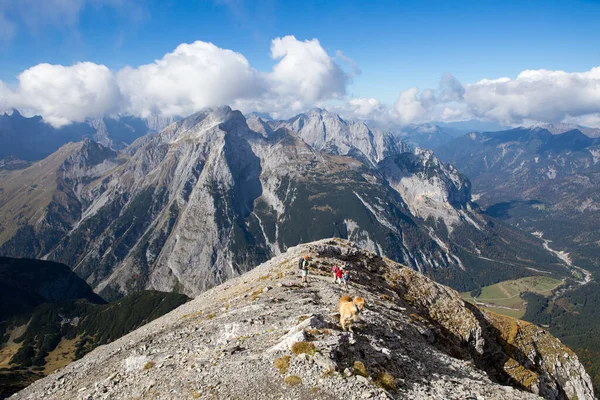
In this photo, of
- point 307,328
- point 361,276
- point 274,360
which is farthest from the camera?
point 361,276

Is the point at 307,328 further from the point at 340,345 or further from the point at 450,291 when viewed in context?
the point at 450,291

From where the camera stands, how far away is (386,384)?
58.8 ft

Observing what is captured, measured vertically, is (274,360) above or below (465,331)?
above

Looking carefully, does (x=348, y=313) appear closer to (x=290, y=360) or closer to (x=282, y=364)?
(x=290, y=360)

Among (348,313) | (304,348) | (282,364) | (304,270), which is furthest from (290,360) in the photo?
(304,270)

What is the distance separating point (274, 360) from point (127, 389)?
9.28 meters

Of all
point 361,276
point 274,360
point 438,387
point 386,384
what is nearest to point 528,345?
point 361,276

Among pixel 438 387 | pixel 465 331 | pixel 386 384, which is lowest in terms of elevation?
pixel 465 331

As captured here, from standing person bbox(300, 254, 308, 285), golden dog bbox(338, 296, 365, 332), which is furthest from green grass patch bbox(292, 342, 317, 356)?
standing person bbox(300, 254, 308, 285)

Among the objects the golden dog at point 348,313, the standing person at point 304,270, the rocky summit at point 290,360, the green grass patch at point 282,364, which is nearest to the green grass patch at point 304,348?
the rocky summit at point 290,360

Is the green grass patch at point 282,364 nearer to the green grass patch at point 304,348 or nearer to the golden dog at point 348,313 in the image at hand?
the green grass patch at point 304,348

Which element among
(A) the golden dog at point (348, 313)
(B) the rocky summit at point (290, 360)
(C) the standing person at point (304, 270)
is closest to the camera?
(B) the rocky summit at point (290, 360)

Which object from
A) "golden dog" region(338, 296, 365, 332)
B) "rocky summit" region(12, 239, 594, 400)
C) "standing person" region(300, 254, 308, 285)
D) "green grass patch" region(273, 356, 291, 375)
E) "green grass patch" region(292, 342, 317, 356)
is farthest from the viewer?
"standing person" region(300, 254, 308, 285)

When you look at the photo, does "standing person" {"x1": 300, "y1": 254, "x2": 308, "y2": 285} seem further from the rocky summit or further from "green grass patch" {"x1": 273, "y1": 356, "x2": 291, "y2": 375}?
"green grass patch" {"x1": 273, "y1": 356, "x2": 291, "y2": 375}
